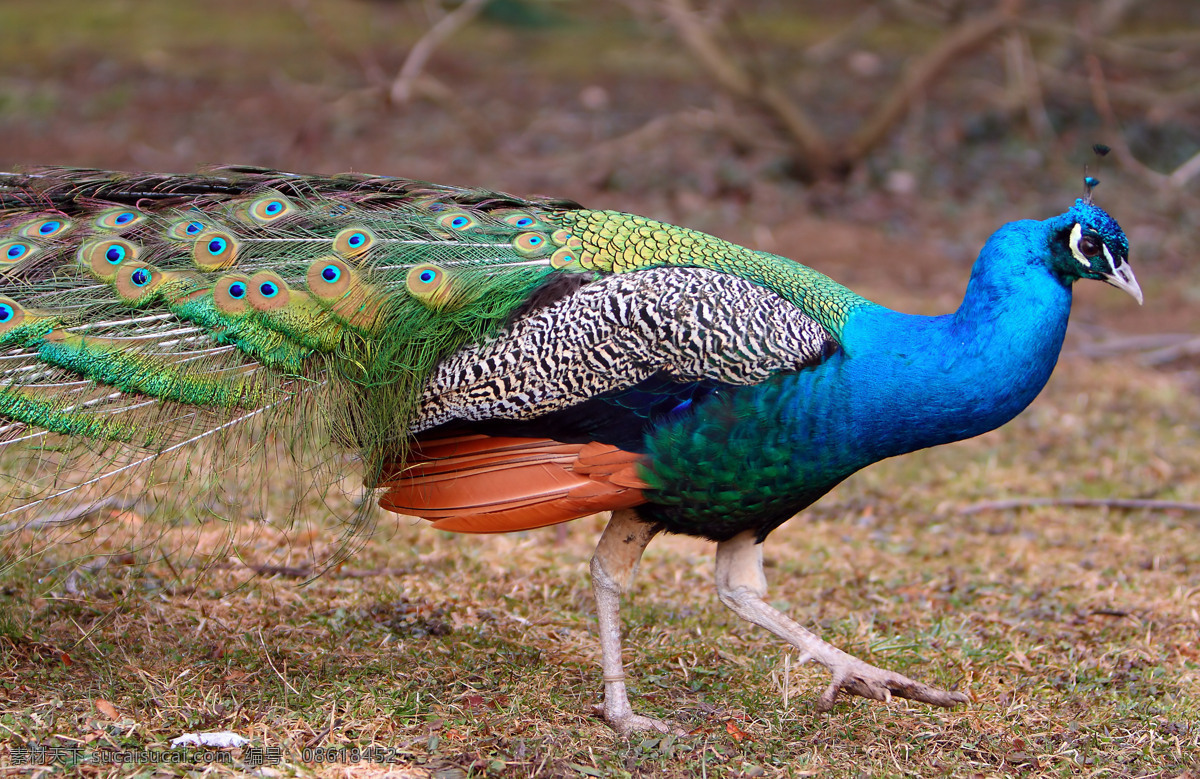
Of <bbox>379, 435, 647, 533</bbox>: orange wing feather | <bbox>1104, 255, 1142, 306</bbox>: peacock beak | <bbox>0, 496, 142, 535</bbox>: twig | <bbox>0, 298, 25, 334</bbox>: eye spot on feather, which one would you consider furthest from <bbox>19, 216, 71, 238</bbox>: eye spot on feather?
<bbox>1104, 255, 1142, 306</bbox>: peacock beak

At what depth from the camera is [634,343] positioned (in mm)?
2916

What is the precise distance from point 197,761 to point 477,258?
1385 millimetres

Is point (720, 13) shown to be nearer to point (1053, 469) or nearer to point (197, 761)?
point (1053, 469)

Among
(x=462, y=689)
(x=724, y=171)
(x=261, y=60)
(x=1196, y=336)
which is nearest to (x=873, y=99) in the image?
(x=724, y=171)

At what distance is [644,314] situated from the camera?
9.57ft

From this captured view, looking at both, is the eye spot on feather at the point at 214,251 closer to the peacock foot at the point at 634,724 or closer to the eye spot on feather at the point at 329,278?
the eye spot on feather at the point at 329,278

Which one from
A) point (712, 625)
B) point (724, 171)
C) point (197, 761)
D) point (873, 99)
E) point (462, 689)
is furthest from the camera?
point (873, 99)

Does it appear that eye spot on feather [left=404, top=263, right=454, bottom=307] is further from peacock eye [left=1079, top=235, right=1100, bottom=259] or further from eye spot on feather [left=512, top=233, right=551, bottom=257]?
peacock eye [left=1079, top=235, right=1100, bottom=259]

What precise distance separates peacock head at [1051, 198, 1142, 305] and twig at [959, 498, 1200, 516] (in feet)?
6.83

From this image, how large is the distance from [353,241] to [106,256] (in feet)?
2.07

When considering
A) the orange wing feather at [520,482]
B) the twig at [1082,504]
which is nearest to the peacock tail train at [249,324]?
the orange wing feather at [520,482]

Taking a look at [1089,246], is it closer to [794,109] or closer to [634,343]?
[634,343]

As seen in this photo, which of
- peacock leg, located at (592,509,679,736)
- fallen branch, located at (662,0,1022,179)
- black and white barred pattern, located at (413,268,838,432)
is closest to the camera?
black and white barred pattern, located at (413,268,838,432)

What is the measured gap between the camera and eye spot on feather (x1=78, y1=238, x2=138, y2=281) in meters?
3.05
